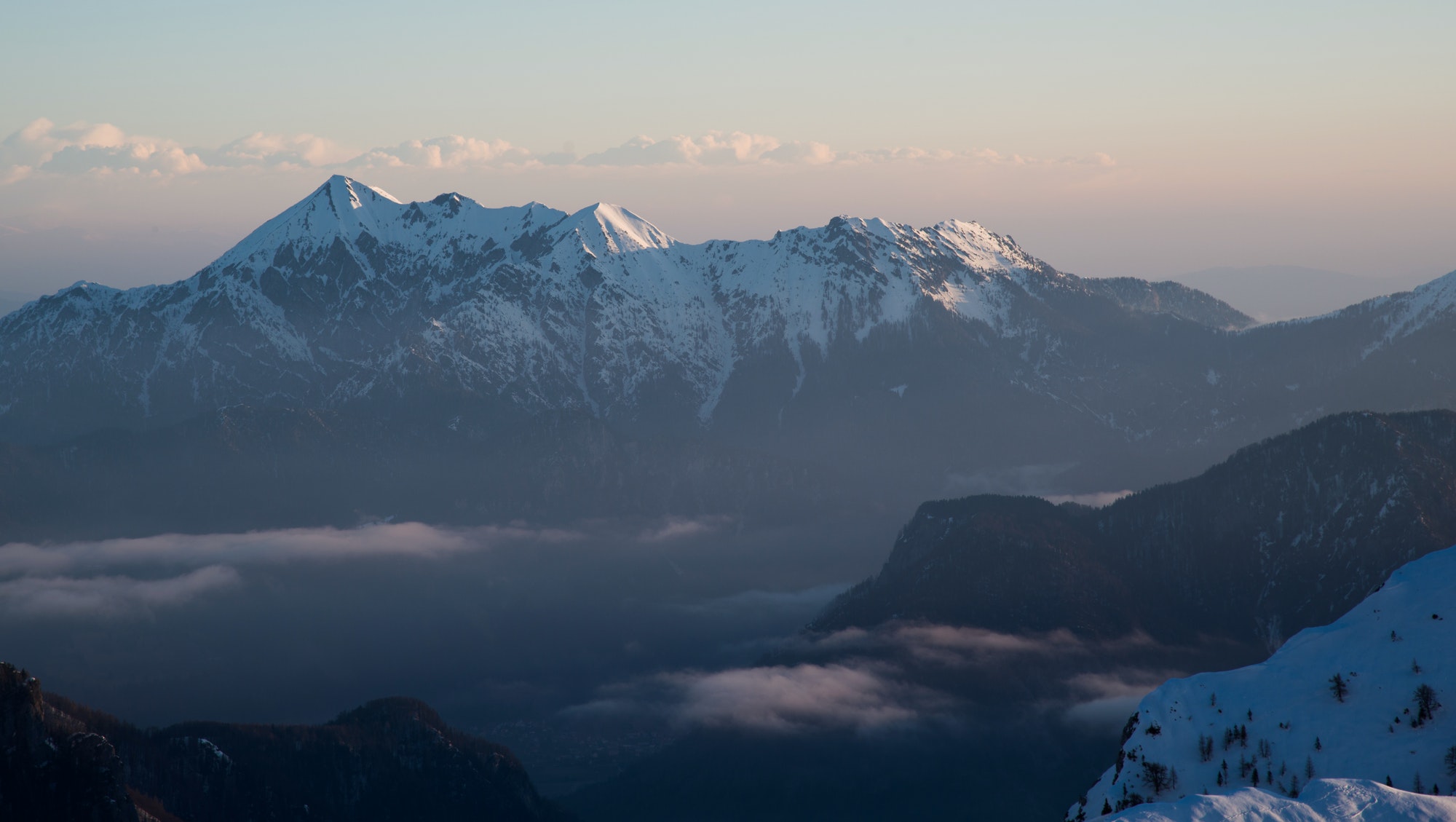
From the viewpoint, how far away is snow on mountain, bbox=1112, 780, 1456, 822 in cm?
7056

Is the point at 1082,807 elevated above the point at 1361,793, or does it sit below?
below

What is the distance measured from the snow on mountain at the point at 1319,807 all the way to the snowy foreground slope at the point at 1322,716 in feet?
34.7

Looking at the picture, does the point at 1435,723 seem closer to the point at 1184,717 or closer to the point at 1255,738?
the point at 1255,738

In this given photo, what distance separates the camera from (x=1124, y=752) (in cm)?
10212

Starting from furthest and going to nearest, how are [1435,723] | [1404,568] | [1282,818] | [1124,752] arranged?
1. [1404,568]
2. [1124,752]
3. [1435,723]
4. [1282,818]

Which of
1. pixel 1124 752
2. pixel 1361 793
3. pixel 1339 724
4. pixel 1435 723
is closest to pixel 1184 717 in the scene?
pixel 1124 752

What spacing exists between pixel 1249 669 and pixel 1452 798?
33.8 m

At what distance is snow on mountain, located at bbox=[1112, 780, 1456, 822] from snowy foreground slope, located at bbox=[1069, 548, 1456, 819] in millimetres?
10563

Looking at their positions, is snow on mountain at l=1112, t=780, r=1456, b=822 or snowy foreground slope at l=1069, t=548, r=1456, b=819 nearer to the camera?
snow on mountain at l=1112, t=780, r=1456, b=822

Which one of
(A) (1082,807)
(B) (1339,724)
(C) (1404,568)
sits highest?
(C) (1404,568)

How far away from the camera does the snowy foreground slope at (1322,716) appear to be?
8844 cm

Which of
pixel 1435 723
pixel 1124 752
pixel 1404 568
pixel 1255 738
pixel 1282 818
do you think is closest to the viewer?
pixel 1282 818

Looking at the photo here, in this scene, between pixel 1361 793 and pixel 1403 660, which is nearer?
pixel 1361 793

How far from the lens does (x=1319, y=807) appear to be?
71812 mm
